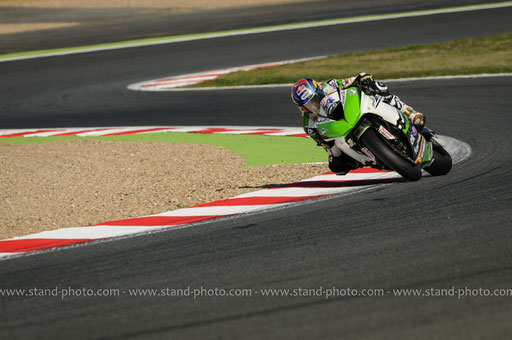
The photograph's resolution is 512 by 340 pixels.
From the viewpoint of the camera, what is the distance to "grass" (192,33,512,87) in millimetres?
15953

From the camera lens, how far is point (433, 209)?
242 inches

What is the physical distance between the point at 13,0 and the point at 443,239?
38924 mm

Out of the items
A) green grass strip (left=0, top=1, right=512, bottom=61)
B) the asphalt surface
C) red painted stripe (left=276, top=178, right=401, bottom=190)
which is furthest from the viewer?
green grass strip (left=0, top=1, right=512, bottom=61)

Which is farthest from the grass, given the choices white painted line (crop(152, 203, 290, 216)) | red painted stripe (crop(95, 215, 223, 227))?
red painted stripe (crop(95, 215, 223, 227))

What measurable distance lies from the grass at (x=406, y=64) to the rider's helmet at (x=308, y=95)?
29.7 feet

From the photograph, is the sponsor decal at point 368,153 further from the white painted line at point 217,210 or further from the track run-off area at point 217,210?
the white painted line at point 217,210

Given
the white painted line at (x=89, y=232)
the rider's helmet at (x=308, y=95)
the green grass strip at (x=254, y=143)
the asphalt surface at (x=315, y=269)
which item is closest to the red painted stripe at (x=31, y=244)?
the white painted line at (x=89, y=232)

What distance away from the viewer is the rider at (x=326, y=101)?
23.5ft

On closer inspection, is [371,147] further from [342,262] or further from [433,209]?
[342,262]

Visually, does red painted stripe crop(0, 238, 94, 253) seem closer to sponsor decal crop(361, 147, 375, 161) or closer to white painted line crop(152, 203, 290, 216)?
white painted line crop(152, 203, 290, 216)

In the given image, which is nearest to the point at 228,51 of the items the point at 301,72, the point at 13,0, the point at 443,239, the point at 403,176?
the point at 301,72

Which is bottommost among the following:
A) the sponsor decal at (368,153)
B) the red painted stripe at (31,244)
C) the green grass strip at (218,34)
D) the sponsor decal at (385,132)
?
the green grass strip at (218,34)

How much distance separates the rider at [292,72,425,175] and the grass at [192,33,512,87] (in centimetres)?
852

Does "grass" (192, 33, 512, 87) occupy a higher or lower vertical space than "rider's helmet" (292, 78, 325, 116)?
lower
